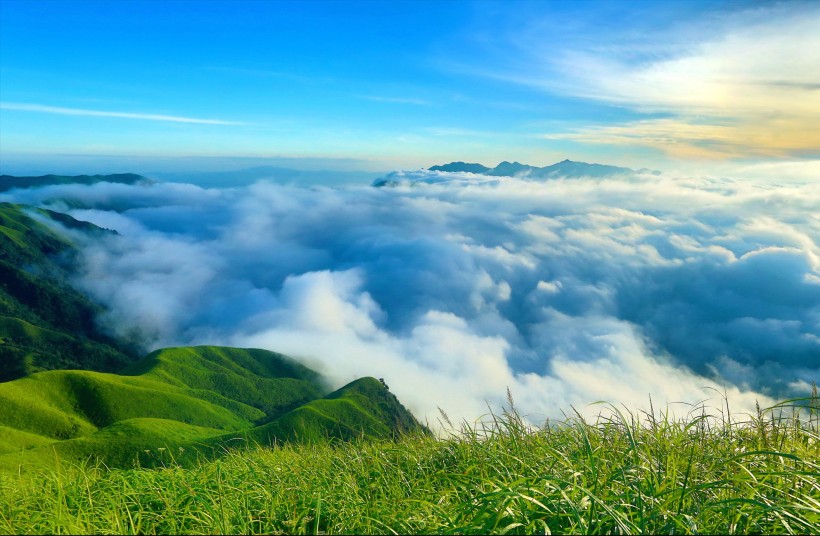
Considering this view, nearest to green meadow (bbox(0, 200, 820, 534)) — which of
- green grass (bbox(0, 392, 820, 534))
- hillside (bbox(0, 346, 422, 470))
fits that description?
green grass (bbox(0, 392, 820, 534))

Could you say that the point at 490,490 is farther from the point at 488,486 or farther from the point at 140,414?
the point at 140,414

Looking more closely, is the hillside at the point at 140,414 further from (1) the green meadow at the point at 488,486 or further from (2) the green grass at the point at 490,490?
(2) the green grass at the point at 490,490

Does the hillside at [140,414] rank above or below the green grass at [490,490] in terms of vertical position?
below

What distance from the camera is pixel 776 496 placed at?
223 inches

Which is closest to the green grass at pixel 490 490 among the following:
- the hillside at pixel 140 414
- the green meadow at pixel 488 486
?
the green meadow at pixel 488 486

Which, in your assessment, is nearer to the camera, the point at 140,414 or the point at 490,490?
the point at 490,490

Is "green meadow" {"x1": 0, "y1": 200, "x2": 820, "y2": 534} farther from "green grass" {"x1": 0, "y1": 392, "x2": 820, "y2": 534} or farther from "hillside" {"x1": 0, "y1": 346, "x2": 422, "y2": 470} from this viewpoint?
"hillside" {"x1": 0, "y1": 346, "x2": 422, "y2": 470}

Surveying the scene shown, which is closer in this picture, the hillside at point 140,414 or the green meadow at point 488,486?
the green meadow at point 488,486

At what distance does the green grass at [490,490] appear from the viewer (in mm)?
4949

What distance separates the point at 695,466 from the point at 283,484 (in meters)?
5.47

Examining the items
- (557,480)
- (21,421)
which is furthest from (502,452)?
(21,421)

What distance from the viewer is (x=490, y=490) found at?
249 inches

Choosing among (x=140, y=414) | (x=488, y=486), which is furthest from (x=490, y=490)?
(x=140, y=414)

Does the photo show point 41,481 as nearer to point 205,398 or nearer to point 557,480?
point 557,480
